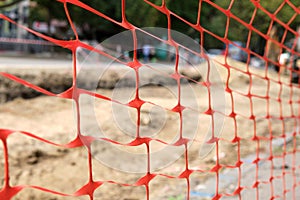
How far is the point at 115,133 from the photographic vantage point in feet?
17.1

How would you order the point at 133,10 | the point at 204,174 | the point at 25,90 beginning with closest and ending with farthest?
the point at 133,10 < the point at 204,174 < the point at 25,90

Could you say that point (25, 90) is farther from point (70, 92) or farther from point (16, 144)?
point (70, 92)

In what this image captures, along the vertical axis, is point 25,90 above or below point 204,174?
above

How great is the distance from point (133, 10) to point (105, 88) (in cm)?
534

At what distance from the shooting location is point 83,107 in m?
5.88

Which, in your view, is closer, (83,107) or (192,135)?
(192,135)

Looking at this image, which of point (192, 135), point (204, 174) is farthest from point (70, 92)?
point (192, 135)

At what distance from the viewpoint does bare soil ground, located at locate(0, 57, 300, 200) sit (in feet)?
11.7

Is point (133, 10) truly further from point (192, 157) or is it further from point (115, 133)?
point (115, 133)

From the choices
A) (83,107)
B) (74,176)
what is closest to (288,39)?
(74,176)

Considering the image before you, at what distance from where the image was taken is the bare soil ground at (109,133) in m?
3.56

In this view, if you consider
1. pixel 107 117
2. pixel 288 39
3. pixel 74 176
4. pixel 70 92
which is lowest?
pixel 74 176

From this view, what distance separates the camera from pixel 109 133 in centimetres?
521

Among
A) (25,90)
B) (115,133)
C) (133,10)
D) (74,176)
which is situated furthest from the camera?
(25,90)
